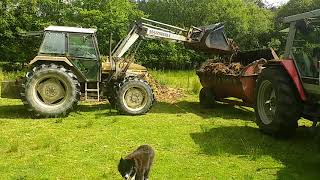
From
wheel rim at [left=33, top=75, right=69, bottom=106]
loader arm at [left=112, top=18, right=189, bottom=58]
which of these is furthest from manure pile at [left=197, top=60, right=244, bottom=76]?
wheel rim at [left=33, top=75, right=69, bottom=106]

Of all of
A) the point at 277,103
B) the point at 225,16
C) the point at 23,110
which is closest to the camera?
the point at 277,103

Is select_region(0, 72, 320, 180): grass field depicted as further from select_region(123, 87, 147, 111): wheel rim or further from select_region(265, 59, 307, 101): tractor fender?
select_region(265, 59, 307, 101): tractor fender

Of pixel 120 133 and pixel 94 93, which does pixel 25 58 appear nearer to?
pixel 94 93

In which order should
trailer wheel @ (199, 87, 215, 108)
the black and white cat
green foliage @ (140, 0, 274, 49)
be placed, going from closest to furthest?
the black and white cat → trailer wheel @ (199, 87, 215, 108) → green foliage @ (140, 0, 274, 49)

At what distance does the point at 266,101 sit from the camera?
8.42 meters

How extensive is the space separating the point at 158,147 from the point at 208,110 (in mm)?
4518

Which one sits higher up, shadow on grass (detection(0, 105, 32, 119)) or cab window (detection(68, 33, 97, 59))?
cab window (detection(68, 33, 97, 59))

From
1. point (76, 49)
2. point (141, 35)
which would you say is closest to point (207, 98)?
point (141, 35)

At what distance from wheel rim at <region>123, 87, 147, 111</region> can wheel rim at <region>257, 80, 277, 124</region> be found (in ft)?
A: 10.3

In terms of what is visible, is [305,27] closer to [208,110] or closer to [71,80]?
[208,110]

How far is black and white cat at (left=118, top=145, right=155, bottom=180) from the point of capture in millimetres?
3907

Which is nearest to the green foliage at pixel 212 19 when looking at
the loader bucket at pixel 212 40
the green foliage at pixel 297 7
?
the green foliage at pixel 297 7

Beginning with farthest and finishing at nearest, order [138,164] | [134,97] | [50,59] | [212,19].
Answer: [212,19] < [134,97] < [50,59] < [138,164]

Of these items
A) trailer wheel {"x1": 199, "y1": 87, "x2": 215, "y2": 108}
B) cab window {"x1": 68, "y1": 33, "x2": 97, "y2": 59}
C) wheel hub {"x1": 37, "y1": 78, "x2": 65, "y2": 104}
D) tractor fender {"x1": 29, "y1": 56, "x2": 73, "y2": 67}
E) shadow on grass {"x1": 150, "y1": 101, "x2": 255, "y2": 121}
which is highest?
cab window {"x1": 68, "y1": 33, "x2": 97, "y2": 59}
